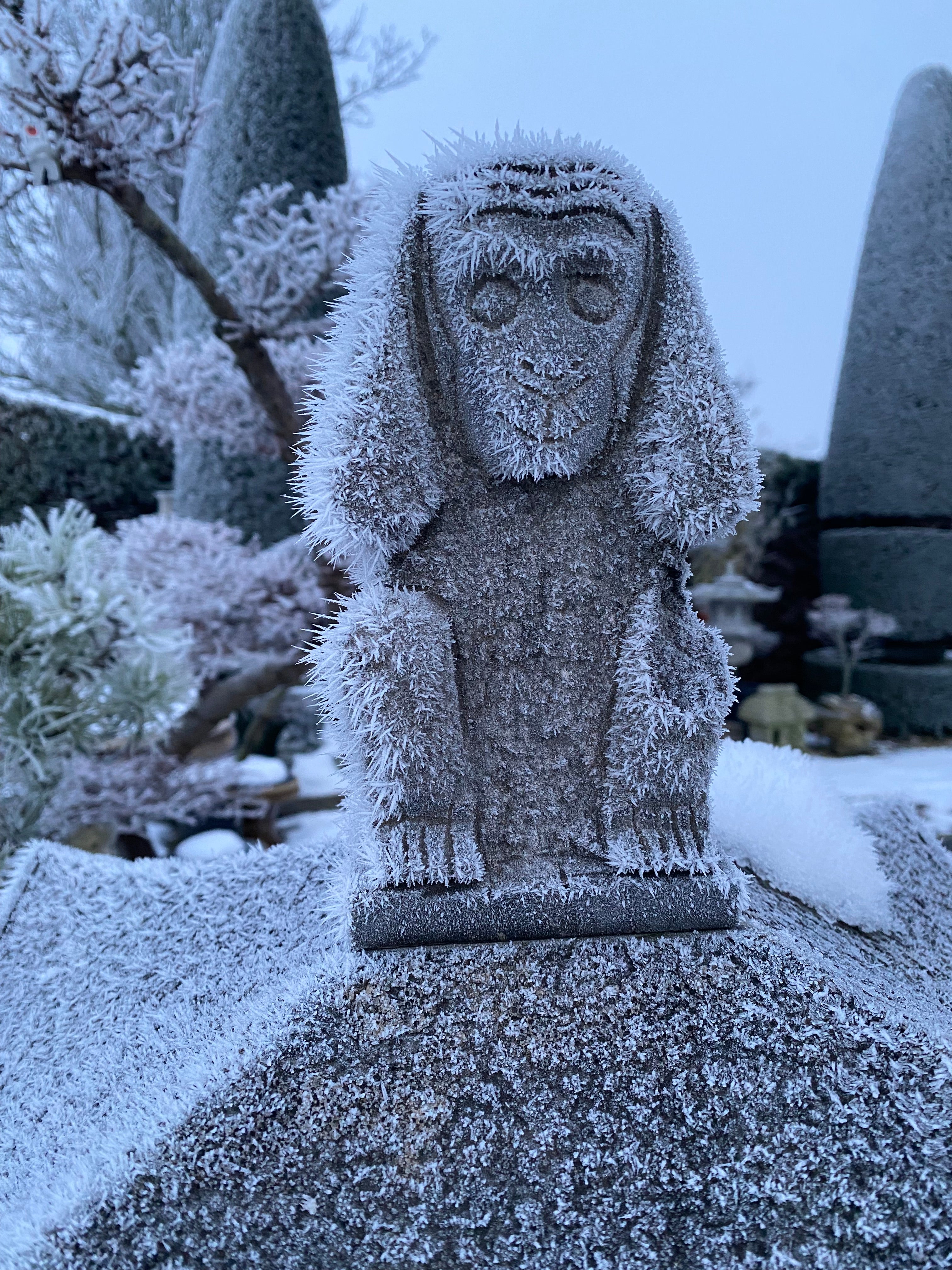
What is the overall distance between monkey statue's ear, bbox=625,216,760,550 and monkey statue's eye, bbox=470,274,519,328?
0.15m

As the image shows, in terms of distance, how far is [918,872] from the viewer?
1159 mm

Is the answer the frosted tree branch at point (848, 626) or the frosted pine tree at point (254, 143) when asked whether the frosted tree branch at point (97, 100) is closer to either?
the frosted pine tree at point (254, 143)

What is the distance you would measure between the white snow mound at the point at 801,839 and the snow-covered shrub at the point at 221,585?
1.16 meters

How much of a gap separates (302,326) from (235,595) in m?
0.66

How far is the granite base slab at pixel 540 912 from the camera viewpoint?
73cm

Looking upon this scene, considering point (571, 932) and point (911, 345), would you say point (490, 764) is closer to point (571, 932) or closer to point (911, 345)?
A: point (571, 932)

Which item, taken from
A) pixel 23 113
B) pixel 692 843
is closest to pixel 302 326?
pixel 23 113

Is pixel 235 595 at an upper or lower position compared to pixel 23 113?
lower

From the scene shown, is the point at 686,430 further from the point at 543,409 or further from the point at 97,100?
the point at 97,100

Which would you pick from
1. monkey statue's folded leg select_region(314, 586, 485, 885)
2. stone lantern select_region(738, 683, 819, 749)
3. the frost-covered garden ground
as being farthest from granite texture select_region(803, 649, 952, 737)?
monkey statue's folded leg select_region(314, 586, 485, 885)

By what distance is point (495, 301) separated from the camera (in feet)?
2.46

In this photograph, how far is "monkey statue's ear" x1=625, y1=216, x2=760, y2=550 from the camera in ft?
2.50

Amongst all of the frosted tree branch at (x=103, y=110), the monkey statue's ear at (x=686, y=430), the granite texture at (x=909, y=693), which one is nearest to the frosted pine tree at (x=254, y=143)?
the frosted tree branch at (x=103, y=110)

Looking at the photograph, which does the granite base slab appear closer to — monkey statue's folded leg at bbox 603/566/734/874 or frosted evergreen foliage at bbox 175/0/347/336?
monkey statue's folded leg at bbox 603/566/734/874
